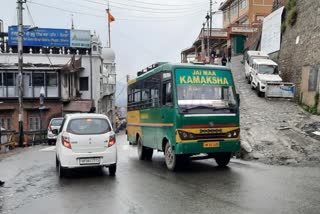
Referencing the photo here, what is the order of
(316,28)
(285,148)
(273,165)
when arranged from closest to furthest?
(273,165)
(285,148)
(316,28)

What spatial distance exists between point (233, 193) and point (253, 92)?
21867 millimetres

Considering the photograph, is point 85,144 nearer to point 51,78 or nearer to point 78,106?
point 51,78

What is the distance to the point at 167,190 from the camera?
8.88 meters

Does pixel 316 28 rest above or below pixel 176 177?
above

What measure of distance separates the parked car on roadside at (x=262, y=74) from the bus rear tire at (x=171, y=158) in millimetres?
16794

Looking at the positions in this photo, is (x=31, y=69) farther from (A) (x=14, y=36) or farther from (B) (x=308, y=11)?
(B) (x=308, y=11)

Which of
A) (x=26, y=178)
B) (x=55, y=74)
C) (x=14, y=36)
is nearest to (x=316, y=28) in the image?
(x=26, y=178)

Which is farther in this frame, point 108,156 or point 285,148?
point 285,148

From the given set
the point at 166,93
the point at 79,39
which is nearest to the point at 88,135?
the point at 166,93

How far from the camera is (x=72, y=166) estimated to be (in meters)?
10.9

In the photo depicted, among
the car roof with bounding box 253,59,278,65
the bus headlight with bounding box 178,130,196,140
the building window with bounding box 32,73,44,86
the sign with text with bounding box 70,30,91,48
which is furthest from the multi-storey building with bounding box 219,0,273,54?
the bus headlight with bounding box 178,130,196,140

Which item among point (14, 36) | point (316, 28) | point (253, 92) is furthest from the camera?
point (14, 36)

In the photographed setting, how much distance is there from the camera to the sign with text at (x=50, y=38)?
45312 millimetres

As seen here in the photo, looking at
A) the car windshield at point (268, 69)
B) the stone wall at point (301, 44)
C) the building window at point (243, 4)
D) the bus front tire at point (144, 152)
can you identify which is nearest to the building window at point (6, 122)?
the car windshield at point (268, 69)
